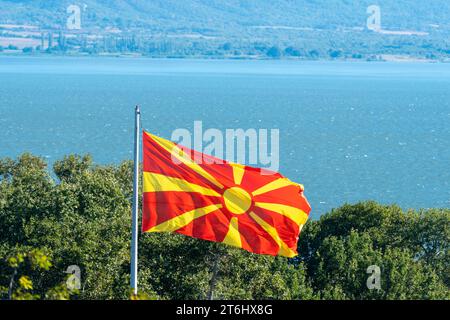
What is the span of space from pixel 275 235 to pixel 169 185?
2.26m

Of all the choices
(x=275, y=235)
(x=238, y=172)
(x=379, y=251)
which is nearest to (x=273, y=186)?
(x=238, y=172)

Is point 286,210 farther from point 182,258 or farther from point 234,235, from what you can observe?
point 182,258

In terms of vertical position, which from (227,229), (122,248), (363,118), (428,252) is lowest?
(363,118)

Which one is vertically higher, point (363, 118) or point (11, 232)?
point (11, 232)

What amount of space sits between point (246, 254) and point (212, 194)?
11335 millimetres

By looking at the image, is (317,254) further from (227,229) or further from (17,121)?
(17,121)

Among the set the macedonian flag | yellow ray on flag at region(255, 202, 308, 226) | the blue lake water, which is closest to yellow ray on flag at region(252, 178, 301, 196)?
the macedonian flag

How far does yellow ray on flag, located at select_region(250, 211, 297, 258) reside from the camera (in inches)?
743

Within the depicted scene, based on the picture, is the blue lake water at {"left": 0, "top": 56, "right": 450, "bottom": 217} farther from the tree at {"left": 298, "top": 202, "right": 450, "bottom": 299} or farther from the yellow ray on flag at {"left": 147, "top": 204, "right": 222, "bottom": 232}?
the yellow ray on flag at {"left": 147, "top": 204, "right": 222, "bottom": 232}

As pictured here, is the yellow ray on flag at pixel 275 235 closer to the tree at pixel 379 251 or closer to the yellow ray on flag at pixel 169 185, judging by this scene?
the yellow ray on flag at pixel 169 185

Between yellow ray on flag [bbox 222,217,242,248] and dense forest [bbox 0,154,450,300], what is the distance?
277 inches

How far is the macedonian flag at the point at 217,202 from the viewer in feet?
62.0

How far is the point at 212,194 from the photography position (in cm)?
1903
